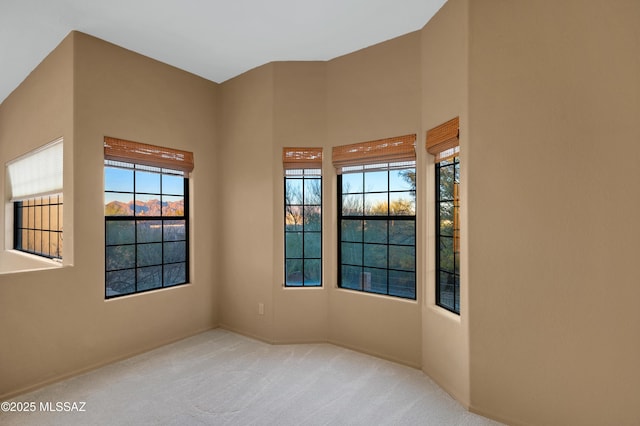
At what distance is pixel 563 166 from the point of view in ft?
6.47

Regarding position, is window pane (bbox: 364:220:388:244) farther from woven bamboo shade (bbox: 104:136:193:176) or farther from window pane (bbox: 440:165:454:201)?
woven bamboo shade (bbox: 104:136:193:176)

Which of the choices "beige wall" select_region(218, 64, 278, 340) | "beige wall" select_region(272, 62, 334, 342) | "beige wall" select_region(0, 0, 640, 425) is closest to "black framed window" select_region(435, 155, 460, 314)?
"beige wall" select_region(0, 0, 640, 425)

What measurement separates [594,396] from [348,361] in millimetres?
1822

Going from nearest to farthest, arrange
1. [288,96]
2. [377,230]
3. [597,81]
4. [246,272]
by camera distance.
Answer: [597,81]
[377,230]
[288,96]
[246,272]

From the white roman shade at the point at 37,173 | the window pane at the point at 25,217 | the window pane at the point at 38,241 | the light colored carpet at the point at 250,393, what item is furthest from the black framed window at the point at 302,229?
the window pane at the point at 25,217

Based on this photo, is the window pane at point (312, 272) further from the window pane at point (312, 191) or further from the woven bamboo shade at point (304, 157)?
the woven bamboo shade at point (304, 157)

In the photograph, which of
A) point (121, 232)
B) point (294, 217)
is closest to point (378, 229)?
point (294, 217)

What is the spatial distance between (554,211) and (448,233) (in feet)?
2.84

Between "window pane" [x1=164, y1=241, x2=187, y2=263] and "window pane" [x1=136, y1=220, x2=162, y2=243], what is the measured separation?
0.47 feet

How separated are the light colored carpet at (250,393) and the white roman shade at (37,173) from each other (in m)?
1.94

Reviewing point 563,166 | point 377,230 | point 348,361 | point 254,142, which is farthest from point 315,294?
point 563,166

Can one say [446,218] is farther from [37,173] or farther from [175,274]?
[37,173]

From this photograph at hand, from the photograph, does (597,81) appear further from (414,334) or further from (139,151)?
(139,151)

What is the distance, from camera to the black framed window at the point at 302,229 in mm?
3561
